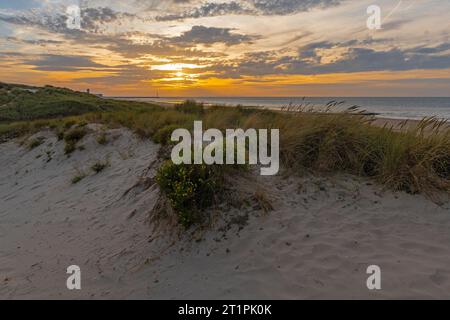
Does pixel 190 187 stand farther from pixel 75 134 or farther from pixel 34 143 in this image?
pixel 34 143

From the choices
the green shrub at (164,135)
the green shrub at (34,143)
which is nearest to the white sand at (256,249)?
the green shrub at (164,135)

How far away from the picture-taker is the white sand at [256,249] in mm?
4035

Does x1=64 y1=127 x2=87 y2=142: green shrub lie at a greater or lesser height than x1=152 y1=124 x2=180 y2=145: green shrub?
greater

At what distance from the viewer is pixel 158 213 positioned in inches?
225

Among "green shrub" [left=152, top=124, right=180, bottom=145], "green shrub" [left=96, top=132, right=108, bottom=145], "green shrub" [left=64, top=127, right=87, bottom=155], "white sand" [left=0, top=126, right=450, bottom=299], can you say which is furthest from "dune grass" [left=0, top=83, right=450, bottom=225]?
"green shrub" [left=64, top=127, right=87, bottom=155]

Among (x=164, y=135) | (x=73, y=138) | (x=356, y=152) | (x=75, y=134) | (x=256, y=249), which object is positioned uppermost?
(x=75, y=134)

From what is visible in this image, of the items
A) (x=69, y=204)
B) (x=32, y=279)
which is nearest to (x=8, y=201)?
(x=69, y=204)

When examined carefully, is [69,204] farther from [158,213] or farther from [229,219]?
[229,219]

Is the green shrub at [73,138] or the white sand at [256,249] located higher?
the green shrub at [73,138]

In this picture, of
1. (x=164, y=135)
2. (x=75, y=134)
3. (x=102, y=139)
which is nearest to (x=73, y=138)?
(x=75, y=134)

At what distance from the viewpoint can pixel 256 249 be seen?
15.5 ft

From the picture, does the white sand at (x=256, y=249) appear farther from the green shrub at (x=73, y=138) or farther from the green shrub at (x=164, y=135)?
the green shrub at (x=73, y=138)

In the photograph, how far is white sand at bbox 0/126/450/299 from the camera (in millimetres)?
4035

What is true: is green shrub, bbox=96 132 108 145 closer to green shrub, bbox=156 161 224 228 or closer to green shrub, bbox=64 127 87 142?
green shrub, bbox=64 127 87 142
